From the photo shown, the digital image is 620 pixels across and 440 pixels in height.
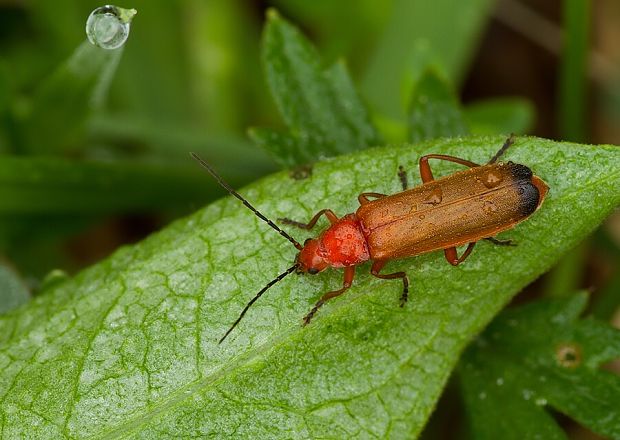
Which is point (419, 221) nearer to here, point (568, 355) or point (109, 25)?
point (568, 355)

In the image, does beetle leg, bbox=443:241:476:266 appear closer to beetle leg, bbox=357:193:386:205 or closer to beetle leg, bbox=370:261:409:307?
beetle leg, bbox=370:261:409:307

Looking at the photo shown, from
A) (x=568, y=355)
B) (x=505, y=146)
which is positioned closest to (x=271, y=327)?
(x=505, y=146)

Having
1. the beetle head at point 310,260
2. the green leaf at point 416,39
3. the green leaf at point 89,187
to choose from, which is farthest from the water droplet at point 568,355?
the green leaf at point 89,187

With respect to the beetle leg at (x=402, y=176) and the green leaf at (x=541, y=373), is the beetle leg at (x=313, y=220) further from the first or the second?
the green leaf at (x=541, y=373)

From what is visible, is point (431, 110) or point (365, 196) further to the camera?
point (431, 110)

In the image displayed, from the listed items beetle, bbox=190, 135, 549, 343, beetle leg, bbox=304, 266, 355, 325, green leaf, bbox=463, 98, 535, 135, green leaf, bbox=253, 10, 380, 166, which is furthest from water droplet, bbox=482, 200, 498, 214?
green leaf, bbox=463, 98, 535, 135

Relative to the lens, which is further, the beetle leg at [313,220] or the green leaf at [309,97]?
the green leaf at [309,97]
